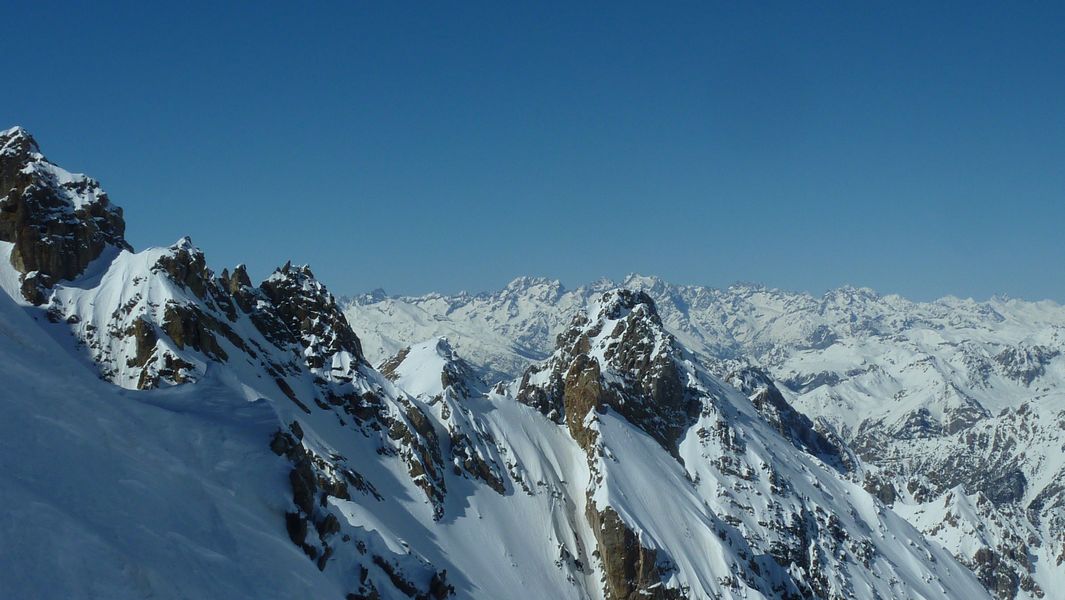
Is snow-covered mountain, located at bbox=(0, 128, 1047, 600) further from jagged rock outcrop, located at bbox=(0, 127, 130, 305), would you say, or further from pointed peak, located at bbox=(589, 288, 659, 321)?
pointed peak, located at bbox=(589, 288, 659, 321)

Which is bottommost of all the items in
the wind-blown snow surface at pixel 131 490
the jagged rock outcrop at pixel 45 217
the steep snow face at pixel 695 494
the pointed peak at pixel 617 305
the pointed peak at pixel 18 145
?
the wind-blown snow surface at pixel 131 490

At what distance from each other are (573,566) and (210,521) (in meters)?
92.4

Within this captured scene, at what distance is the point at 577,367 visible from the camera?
14875 cm

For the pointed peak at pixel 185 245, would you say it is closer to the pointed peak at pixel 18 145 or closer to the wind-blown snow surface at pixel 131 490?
the pointed peak at pixel 18 145

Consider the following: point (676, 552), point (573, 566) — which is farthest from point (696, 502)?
point (573, 566)

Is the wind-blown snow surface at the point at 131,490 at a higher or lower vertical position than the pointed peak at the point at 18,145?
lower

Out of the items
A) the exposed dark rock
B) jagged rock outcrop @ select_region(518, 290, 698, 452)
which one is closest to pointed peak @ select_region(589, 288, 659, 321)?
jagged rock outcrop @ select_region(518, 290, 698, 452)

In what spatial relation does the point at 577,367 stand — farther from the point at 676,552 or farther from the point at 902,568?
the point at 902,568

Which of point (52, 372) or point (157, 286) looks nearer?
point (52, 372)

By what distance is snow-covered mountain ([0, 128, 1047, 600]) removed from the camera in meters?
27.9

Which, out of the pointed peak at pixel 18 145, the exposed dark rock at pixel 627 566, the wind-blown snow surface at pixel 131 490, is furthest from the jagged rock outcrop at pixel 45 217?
the exposed dark rock at pixel 627 566

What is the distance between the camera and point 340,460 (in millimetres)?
91312

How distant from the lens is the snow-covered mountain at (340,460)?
27.9 m

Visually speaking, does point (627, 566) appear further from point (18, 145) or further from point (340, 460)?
point (18, 145)
